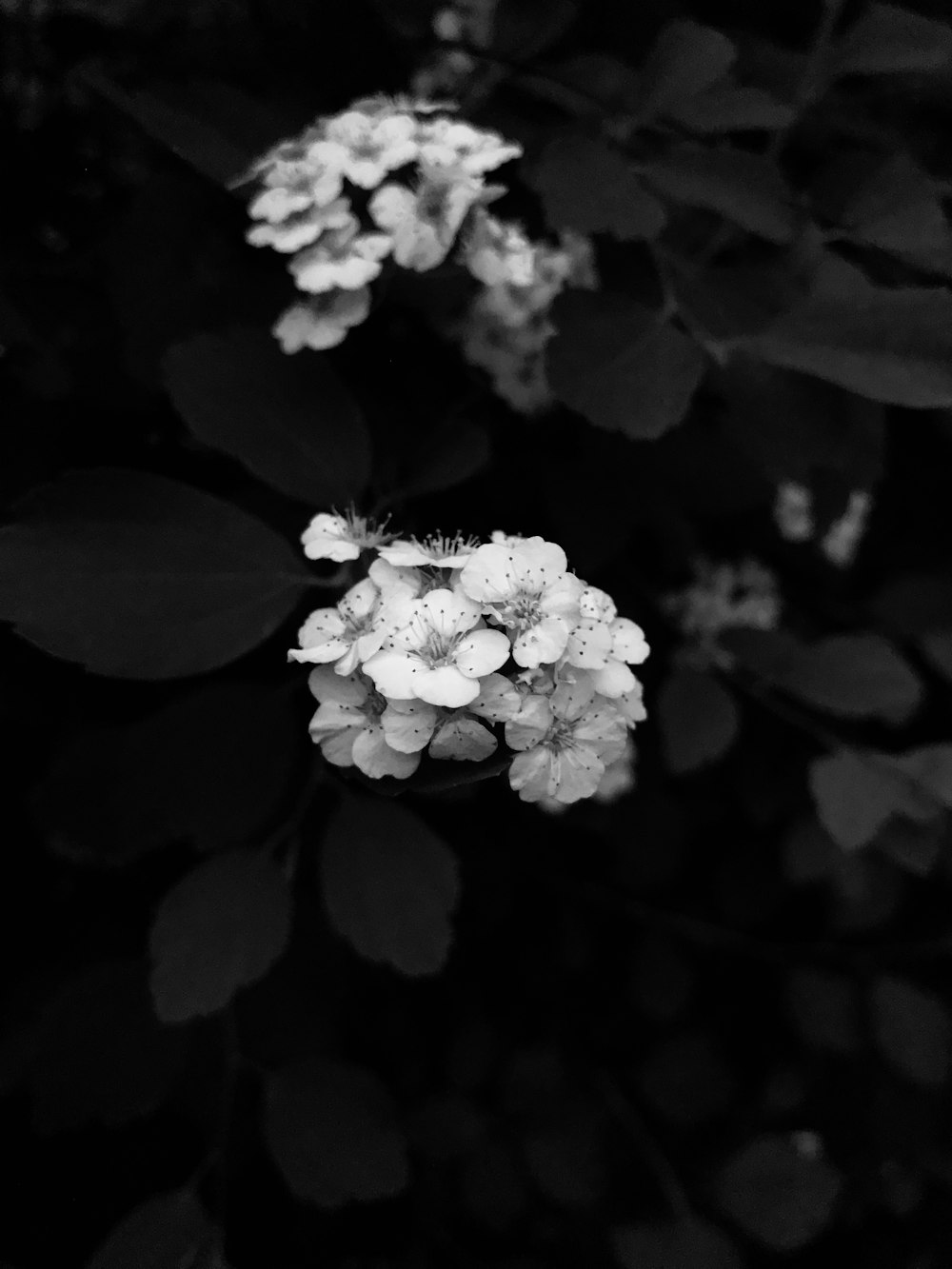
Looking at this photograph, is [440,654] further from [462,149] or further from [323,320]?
[462,149]

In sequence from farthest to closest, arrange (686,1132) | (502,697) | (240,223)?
(686,1132) < (240,223) < (502,697)

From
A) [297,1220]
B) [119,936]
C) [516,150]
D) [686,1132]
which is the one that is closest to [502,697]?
[516,150]

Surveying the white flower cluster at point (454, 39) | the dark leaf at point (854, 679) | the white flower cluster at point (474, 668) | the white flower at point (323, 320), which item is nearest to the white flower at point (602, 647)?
the white flower cluster at point (474, 668)

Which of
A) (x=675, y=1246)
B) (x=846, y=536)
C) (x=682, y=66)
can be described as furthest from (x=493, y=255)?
(x=675, y=1246)

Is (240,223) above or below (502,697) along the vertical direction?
above

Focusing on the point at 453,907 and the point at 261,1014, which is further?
the point at 261,1014

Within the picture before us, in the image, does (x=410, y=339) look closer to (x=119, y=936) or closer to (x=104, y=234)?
(x=104, y=234)

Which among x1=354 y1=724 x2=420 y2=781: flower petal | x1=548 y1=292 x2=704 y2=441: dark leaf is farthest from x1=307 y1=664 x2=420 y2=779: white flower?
→ x1=548 y1=292 x2=704 y2=441: dark leaf

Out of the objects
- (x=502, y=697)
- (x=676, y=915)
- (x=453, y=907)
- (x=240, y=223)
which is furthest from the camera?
(x=676, y=915)

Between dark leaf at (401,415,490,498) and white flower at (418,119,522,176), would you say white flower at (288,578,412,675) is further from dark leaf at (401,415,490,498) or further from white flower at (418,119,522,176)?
white flower at (418,119,522,176)
